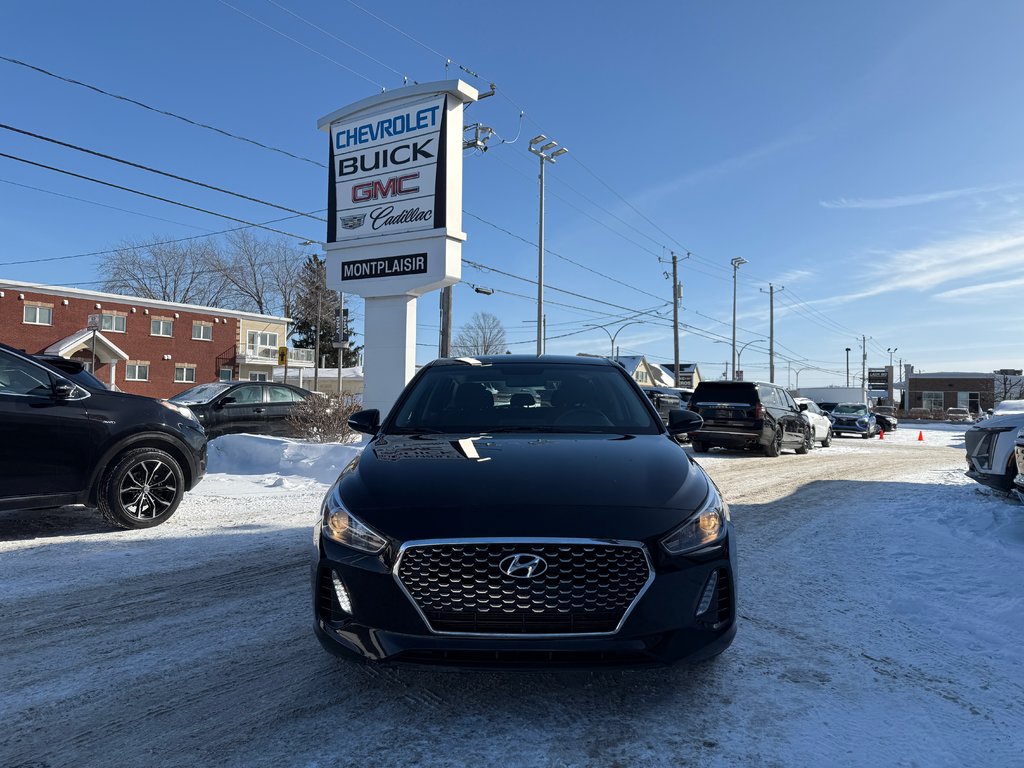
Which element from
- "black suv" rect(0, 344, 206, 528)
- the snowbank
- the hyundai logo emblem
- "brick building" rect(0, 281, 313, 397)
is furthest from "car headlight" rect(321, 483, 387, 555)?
"brick building" rect(0, 281, 313, 397)

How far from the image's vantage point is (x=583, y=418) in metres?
3.90

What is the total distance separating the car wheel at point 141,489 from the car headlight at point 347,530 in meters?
3.90

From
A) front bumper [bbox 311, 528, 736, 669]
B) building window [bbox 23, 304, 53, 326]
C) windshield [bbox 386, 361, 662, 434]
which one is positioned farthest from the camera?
building window [bbox 23, 304, 53, 326]

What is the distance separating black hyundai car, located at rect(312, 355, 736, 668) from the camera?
2342 millimetres

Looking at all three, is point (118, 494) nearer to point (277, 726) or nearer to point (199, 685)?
A: point (199, 685)

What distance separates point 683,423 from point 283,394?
11220 mm

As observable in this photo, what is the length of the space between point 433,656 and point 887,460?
1570 cm

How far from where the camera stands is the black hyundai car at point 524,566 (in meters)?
2.34

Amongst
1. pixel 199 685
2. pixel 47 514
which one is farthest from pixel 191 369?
pixel 199 685

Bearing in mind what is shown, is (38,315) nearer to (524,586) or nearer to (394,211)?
(394,211)

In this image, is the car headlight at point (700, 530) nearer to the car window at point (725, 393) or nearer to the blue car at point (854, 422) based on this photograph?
the car window at point (725, 393)

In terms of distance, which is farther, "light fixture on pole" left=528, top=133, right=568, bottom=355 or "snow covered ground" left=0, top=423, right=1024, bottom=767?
"light fixture on pole" left=528, top=133, right=568, bottom=355

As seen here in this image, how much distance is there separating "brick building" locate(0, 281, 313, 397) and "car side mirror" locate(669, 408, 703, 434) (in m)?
36.4

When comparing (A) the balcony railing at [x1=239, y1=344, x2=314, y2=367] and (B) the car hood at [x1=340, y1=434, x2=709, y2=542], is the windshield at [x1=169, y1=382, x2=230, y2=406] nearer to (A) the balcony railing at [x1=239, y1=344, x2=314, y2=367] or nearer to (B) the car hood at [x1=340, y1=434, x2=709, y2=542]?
(B) the car hood at [x1=340, y1=434, x2=709, y2=542]
